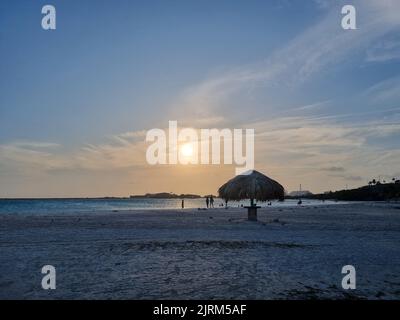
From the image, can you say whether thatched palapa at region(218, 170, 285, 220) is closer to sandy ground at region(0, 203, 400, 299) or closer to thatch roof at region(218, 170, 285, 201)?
thatch roof at region(218, 170, 285, 201)

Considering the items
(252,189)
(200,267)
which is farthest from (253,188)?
(200,267)

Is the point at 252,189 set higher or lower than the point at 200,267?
higher

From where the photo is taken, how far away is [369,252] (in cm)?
1168

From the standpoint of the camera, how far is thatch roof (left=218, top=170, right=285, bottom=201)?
23750 mm

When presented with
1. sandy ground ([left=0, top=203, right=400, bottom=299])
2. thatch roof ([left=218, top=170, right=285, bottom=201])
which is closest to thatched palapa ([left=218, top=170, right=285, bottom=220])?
thatch roof ([left=218, top=170, right=285, bottom=201])

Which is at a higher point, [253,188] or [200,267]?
[253,188]

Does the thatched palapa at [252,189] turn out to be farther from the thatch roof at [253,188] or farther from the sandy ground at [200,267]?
the sandy ground at [200,267]

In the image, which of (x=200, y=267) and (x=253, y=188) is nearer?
(x=200, y=267)

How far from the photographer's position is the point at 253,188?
23.8m

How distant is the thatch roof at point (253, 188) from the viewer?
77.9ft

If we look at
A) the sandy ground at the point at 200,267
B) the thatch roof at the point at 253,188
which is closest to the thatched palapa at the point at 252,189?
the thatch roof at the point at 253,188

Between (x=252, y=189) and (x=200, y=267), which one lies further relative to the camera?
(x=252, y=189)

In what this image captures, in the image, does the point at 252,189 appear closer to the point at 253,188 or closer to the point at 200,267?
the point at 253,188
